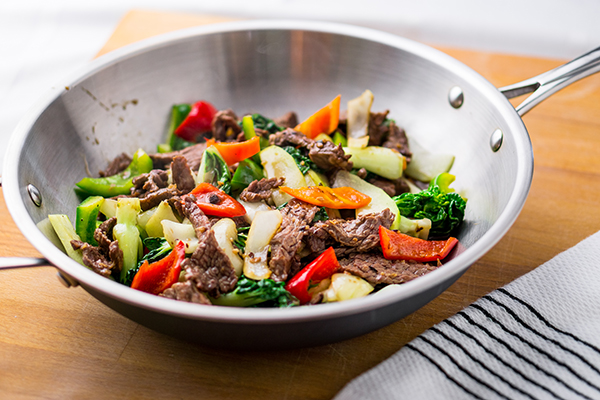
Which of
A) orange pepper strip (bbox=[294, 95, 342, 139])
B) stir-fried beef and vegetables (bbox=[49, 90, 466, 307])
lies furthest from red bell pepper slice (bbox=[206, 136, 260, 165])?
orange pepper strip (bbox=[294, 95, 342, 139])

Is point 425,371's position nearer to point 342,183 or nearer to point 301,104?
point 342,183

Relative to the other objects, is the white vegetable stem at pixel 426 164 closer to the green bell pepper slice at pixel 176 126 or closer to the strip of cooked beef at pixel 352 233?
the strip of cooked beef at pixel 352 233

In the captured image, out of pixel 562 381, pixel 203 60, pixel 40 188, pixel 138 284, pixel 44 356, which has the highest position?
pixel 203 60

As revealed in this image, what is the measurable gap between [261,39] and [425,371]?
6.43ft

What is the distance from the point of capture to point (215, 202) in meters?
1.93

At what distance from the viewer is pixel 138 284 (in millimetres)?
1662

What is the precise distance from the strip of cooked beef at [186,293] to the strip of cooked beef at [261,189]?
1.77 feet

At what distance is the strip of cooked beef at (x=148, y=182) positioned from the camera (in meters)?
2.08

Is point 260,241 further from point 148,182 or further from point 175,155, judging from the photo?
point 175,155

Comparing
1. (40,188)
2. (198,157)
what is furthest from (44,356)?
(198,157)

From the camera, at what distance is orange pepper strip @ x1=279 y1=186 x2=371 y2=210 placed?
192cm

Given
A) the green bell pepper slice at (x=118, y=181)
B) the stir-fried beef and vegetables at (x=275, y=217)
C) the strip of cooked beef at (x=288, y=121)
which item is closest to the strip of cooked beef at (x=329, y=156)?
the stir-fried beef and vegetables at (x=275, y=217)

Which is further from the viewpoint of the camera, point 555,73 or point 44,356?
point 555,73

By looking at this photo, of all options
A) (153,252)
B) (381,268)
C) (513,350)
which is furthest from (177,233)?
(513,350)
